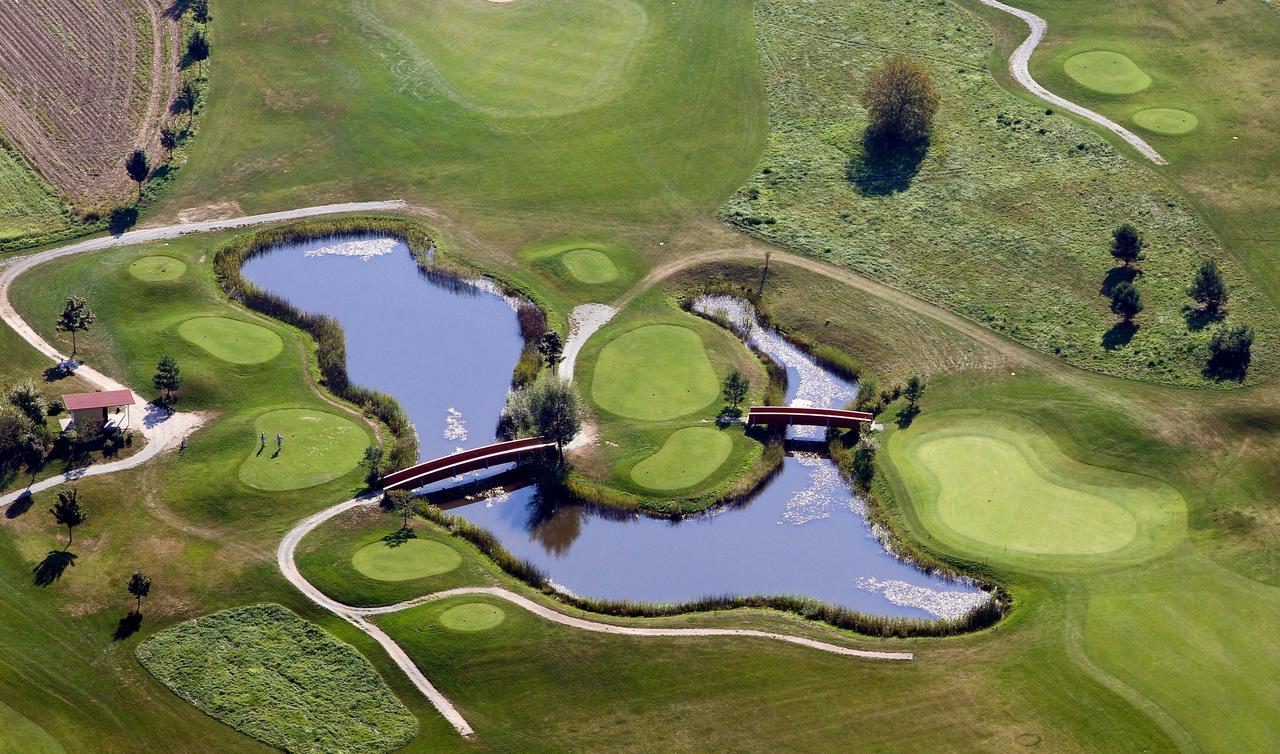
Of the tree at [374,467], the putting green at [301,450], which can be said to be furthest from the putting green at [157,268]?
the tree at [374,467]

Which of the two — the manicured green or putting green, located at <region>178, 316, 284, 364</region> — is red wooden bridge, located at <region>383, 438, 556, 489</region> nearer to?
the manicured green

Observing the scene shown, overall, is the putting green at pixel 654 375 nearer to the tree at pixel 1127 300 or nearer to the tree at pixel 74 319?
the tree at pixel 1127 300

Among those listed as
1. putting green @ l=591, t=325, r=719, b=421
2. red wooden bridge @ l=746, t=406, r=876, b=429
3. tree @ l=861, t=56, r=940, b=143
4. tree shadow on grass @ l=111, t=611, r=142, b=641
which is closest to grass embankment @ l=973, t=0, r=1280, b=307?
tree @ l=861, t=56, r=940, b=143

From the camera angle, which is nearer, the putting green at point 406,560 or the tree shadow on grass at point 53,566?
the tree shadow on grass at point 53,566

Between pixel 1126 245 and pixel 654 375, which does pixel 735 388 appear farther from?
pixel 1126 245

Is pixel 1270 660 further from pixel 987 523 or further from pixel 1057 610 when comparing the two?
pixel 987 523

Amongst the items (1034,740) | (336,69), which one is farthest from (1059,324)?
(336,69)

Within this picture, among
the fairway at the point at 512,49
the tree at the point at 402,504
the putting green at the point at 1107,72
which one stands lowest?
the tree at the point at 402,504
